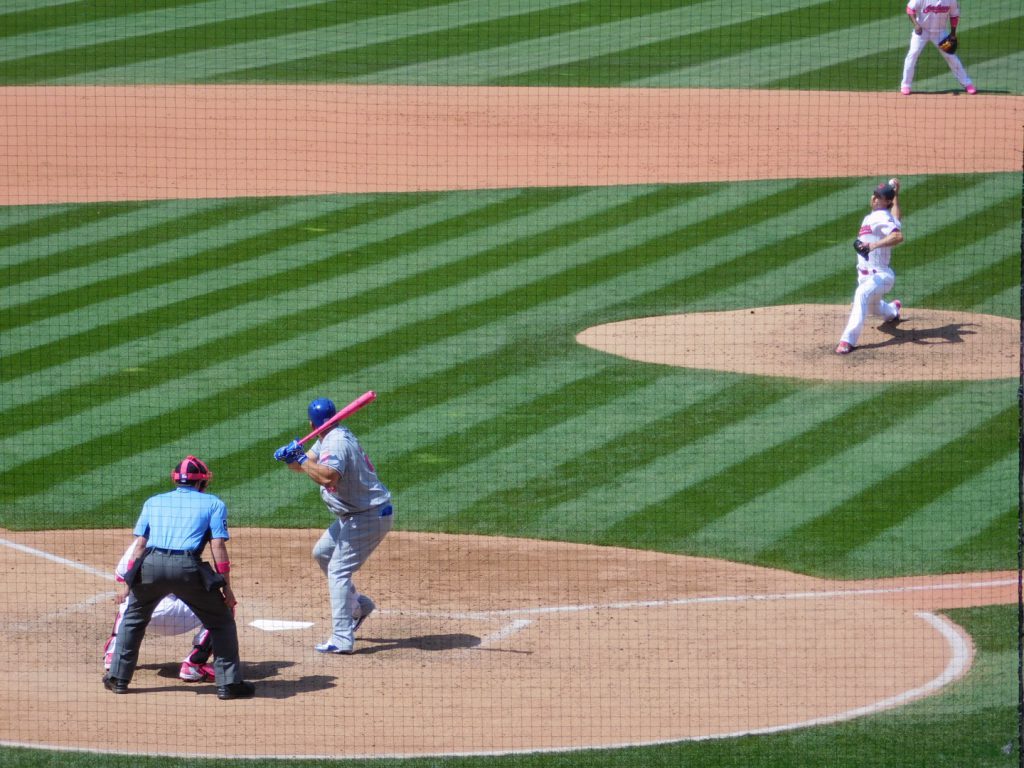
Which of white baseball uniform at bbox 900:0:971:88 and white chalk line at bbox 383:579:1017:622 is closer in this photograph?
white chalk line at bbox 383:579:1017:622

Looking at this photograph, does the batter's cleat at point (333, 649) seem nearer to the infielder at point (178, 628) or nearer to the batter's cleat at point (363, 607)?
the batter's cleat at point (363, 607)

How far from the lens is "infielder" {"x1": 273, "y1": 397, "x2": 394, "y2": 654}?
29.6 feet

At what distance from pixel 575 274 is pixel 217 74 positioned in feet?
31.3

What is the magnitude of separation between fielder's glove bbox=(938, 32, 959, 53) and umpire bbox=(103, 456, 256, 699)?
1609 cm

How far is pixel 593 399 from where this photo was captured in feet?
46.7

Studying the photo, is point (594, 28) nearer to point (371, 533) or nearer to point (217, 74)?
point (217, 74)

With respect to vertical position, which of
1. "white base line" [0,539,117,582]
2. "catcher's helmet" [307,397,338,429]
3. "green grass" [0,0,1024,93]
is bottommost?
"white base line" [0,539,117,582]

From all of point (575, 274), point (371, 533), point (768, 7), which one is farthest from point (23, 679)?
point (768, 7)

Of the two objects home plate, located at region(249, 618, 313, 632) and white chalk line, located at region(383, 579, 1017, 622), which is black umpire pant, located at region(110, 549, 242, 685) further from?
white chalk line, located at region(383, 579, 1017, 622)

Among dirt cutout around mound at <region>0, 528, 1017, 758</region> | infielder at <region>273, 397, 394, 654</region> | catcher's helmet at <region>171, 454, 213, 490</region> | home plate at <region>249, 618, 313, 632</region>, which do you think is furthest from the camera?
home plate at <region>249, 618, 313, 632</region>

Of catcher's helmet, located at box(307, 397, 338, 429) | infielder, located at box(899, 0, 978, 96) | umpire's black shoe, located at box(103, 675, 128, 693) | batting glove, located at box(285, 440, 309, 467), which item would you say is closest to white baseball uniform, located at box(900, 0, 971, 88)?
infielder, located at box(899, 0, 978, 96)

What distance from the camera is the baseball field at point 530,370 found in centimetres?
848

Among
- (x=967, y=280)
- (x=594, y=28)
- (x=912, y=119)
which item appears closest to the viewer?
(x=967, y=280)

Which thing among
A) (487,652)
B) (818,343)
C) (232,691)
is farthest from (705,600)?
(818,343)
